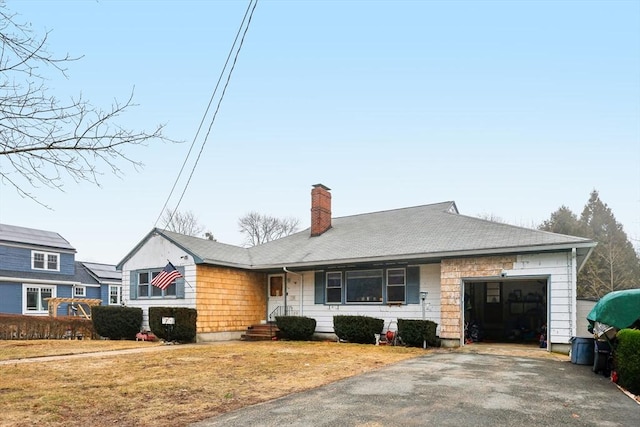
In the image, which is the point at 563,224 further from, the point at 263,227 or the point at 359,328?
the point at 359,328

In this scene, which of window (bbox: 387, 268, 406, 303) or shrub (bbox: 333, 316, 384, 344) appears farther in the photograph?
window (bbox: 387, 268, 406, 303)

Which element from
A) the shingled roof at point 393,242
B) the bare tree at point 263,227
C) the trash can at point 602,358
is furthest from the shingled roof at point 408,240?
the bare tree at point 263,227

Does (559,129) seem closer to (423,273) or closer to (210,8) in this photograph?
(423,273)

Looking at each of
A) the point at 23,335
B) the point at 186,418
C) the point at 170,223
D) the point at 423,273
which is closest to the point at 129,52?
the point at 186,418

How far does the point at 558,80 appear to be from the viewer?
15.1 meters

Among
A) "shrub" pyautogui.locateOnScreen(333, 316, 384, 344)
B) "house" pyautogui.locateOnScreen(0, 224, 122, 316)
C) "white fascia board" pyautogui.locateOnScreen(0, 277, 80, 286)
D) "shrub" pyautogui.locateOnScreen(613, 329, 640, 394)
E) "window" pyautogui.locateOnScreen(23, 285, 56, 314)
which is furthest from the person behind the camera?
"window" pyautogui.locateOnScreen(23, 285, 56, 314)

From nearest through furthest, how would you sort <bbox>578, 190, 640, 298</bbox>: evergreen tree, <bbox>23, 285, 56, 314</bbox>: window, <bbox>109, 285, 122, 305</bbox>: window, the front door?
the front door, <bbox>23, 285, 56, 314</bbox>: window, <bbox>109, 285, 122, 305</bbox>: window, <bbox>578, 190, 640, 298</bbox>: evergreen tree

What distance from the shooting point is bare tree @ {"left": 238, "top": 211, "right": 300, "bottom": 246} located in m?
52.5

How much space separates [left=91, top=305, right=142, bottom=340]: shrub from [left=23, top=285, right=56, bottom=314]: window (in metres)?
12.1

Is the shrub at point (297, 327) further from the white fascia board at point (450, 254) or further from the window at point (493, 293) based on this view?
the window at point (493, 293)

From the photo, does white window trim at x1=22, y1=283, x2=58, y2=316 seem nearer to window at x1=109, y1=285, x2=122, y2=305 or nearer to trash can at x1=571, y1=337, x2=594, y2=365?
window at x1=109, y1=285, x2=122, y2=305

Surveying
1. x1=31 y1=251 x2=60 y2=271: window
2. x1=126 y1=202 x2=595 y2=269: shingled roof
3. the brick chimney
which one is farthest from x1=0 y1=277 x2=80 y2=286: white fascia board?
the brick chimney

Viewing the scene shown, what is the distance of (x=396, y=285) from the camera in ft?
53.1

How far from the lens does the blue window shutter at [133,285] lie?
19.1m
